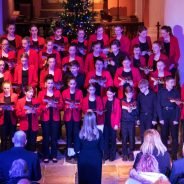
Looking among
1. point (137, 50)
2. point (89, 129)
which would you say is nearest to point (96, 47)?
point (137, 50)

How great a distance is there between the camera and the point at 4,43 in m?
10.6

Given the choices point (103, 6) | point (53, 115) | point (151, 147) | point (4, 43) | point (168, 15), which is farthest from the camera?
point (103, 6)

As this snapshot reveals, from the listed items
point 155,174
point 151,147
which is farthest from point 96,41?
point 155,174

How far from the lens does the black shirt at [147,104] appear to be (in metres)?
9.50

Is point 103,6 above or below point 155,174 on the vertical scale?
above

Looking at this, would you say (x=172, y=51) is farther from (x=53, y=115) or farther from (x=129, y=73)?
(x=53, y=115)

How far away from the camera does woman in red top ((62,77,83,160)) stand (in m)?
9.38

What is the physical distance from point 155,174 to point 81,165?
6.03 ft

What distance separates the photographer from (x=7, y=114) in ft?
31.1

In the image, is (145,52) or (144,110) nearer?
(144,110)

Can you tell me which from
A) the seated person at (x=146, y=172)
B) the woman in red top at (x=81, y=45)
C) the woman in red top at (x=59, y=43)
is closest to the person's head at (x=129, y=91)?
the woman in red top at (x=81, y=45)

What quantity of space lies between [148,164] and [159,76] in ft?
13.0

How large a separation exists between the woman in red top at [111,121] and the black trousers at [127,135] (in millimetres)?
144

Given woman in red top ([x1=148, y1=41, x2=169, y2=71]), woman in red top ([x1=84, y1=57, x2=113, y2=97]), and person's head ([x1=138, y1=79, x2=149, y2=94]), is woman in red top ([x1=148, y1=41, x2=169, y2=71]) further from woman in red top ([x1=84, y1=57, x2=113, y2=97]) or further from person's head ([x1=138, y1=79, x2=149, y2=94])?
person's head ([x1=138, y1=79, x2=149, y2=94])
